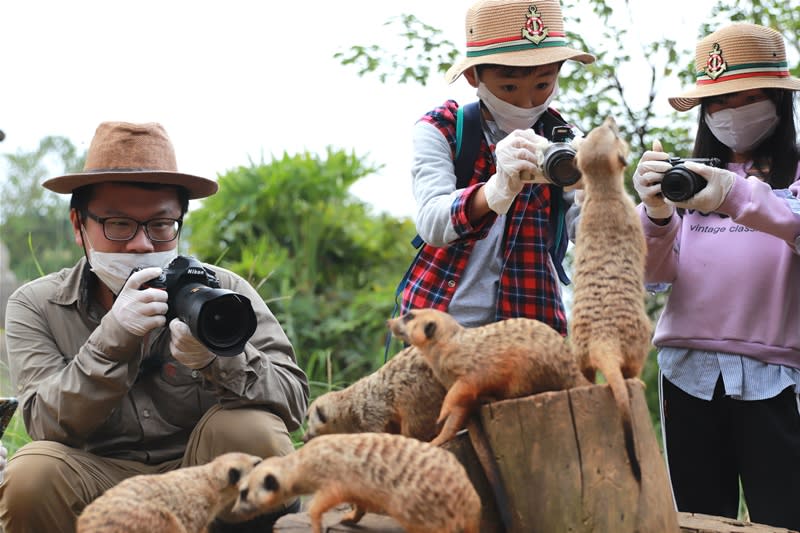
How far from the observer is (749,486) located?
3.02 metres

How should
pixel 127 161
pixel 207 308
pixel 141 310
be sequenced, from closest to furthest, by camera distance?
1. pixel 207 308
2. pixel 141 310
3. pixel 127 161

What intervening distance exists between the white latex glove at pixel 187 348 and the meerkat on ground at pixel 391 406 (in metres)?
0.51

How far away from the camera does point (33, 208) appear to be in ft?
39.7

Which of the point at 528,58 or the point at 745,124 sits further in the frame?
the point at 745,124

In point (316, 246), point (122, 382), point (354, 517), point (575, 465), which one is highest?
point (122, 382)

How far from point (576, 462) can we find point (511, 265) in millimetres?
892

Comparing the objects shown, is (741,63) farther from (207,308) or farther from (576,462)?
(207,308)

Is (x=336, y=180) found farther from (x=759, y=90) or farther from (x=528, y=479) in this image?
(x=528, y=479)

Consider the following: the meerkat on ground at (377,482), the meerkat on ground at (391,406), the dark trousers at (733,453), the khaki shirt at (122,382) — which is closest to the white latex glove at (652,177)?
the dark trousers at (733,453)

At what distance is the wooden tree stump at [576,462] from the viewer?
2.10 meters

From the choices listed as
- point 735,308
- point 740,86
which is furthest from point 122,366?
point 740,86

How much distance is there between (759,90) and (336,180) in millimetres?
4232

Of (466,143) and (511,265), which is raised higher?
(466,143)

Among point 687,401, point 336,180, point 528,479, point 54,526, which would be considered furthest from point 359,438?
point 336,180
